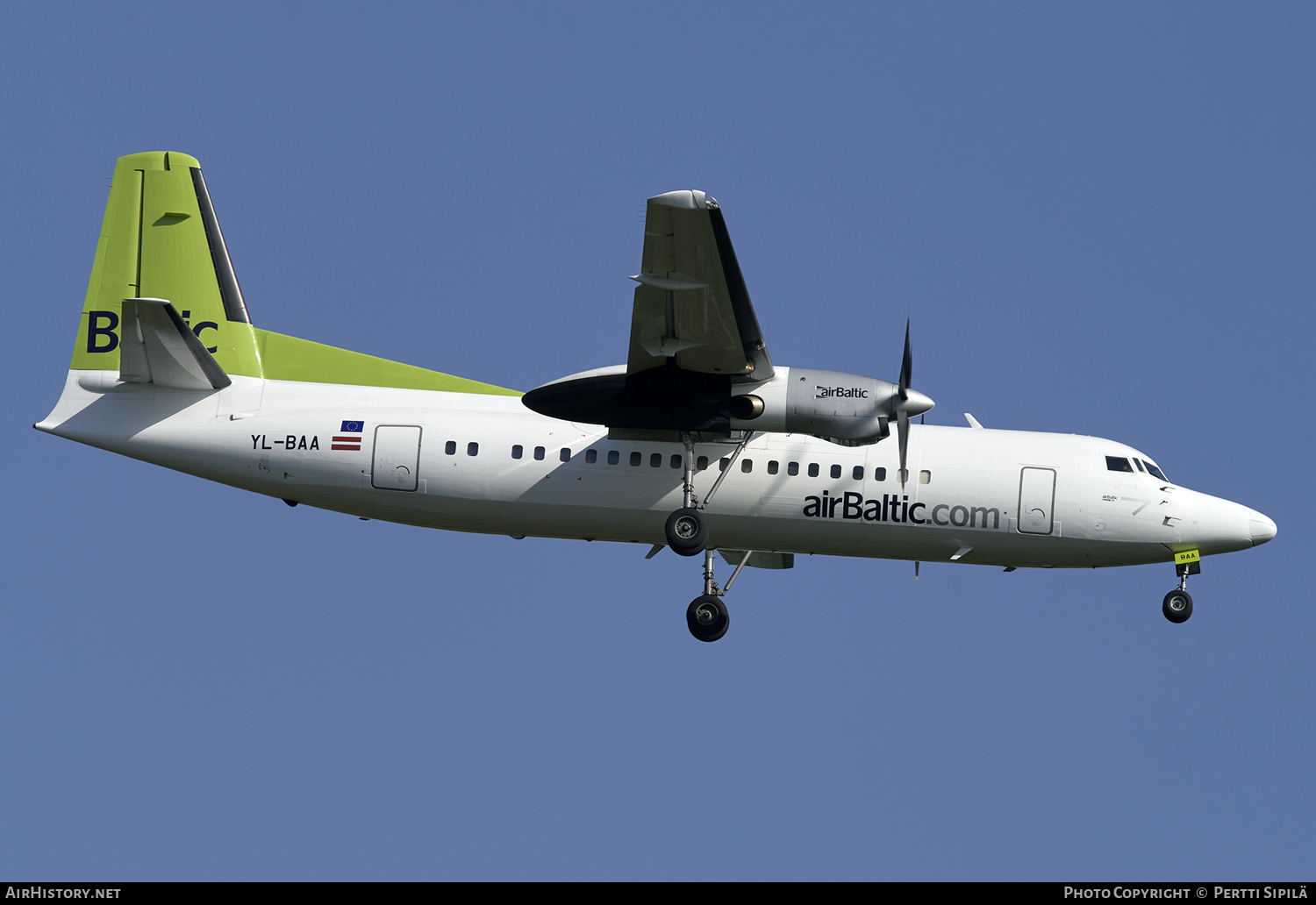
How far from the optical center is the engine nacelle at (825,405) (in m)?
18.5

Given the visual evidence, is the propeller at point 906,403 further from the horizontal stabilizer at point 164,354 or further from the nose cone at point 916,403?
the horizontal stabilizer at point 164,354

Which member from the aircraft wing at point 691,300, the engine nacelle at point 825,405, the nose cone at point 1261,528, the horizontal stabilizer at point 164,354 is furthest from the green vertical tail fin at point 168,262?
the nose cone at point 1261,528

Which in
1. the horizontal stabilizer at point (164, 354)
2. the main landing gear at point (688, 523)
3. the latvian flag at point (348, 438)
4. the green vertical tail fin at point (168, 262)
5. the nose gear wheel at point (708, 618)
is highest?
the green vertical tail fin at point (168, 262)

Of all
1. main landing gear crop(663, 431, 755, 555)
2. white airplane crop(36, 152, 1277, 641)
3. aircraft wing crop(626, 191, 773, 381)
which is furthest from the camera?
white airplane crop(36, 152, 1277, 641)

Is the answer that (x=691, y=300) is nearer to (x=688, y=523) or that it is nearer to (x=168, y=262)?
(x=688, y=523)

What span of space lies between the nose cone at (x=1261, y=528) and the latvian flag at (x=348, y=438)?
42.7 ft

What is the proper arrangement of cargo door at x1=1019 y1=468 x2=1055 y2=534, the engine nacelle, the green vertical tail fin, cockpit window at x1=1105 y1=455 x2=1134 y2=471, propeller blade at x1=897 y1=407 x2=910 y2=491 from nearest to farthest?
the engine nacelle, propeller blade at x1=897 y1=407 x2=910 y2=491, cargo door at x1=1019 y1=468 x2=1055 y2=534, cockpit window at x1=1105 y1=455 x2=1134 y2=471, the green vertical tail fin

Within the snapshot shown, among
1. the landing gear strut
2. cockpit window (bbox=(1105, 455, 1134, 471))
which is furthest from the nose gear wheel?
cockpit window (bbox=(1105, 455, 1134, 471))

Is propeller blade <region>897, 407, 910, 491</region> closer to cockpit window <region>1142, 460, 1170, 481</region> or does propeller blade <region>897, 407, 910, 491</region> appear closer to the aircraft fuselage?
the aircraft fuselage

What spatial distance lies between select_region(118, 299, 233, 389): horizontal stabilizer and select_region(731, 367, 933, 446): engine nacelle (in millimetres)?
7701

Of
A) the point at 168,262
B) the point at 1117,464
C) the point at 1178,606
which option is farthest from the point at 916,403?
the point at 168,262

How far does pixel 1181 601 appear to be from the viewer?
2059 centimetres

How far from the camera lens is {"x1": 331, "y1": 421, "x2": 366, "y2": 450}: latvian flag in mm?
20078
